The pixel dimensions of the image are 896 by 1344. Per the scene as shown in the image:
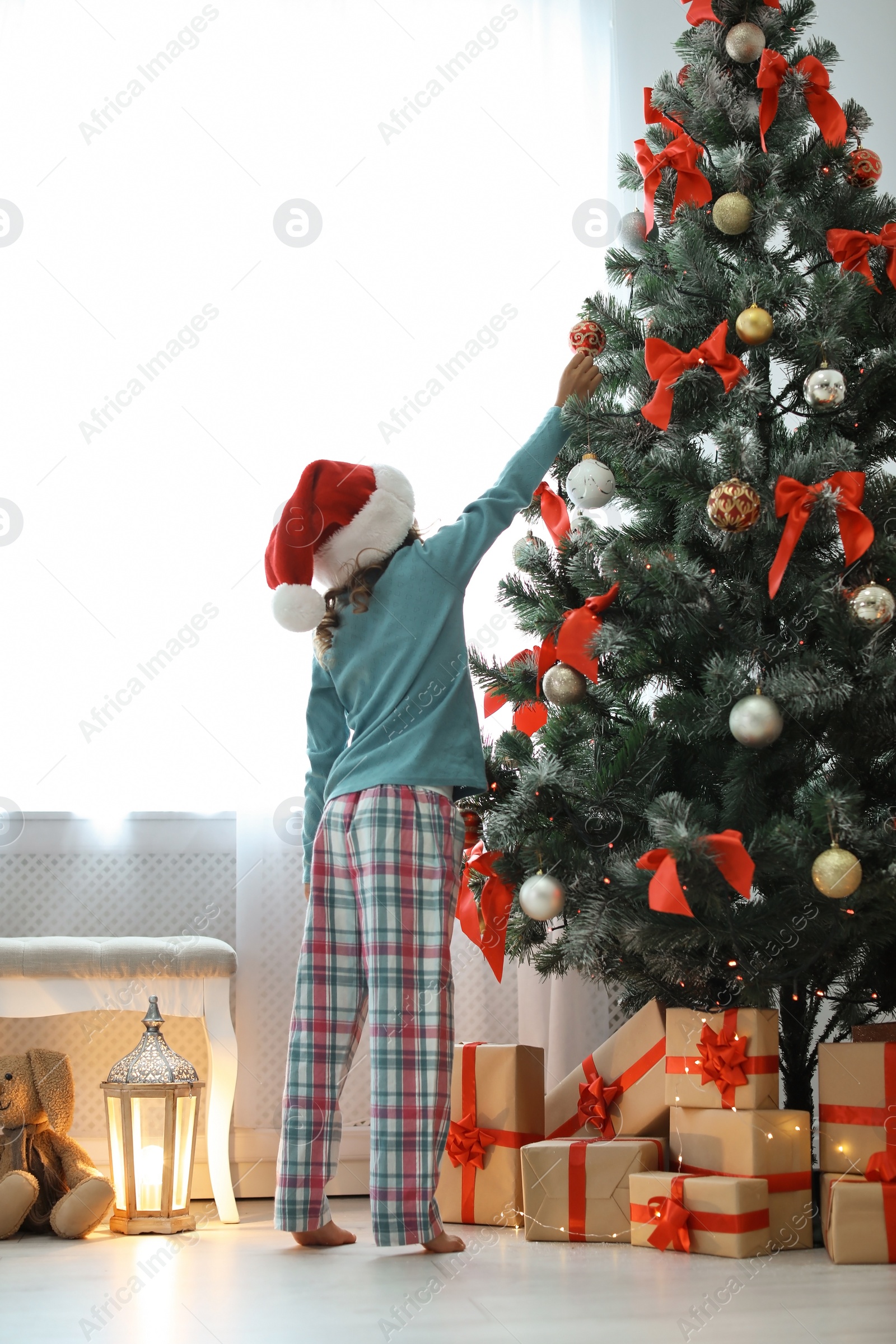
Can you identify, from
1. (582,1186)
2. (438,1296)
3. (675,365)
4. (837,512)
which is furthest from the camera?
(582,1186)

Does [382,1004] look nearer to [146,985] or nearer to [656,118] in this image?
[146,985]

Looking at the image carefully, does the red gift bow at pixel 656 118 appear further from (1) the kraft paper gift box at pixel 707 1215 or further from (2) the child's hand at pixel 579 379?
(1) the kraft paper gift box at pixel 707 1215

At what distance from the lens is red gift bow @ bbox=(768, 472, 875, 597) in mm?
1388

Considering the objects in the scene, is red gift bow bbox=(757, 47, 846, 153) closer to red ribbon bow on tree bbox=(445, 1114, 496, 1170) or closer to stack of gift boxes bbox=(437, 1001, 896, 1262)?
stack of gift boxes bbox=(437, 1001, 896, 1262)

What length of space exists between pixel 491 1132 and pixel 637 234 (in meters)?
1.39

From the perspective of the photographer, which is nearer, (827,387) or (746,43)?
(827,387)

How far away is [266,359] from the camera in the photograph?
2.36 m

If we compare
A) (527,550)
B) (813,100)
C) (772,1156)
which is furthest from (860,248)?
(772,1156)

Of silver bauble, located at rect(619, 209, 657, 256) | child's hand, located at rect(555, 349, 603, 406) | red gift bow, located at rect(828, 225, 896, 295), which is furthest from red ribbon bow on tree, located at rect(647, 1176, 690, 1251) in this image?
silver bauble, located at rect(619, 209, 657, 256)

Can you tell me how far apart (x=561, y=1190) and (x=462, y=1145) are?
195 mm

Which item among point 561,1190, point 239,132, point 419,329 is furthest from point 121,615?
point 561,1190

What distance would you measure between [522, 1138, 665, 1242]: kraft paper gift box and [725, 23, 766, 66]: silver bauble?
155cm

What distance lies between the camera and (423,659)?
163cm

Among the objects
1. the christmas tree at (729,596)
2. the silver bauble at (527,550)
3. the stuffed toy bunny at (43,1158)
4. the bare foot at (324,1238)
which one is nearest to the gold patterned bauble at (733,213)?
the christmas tree at (729,596)
